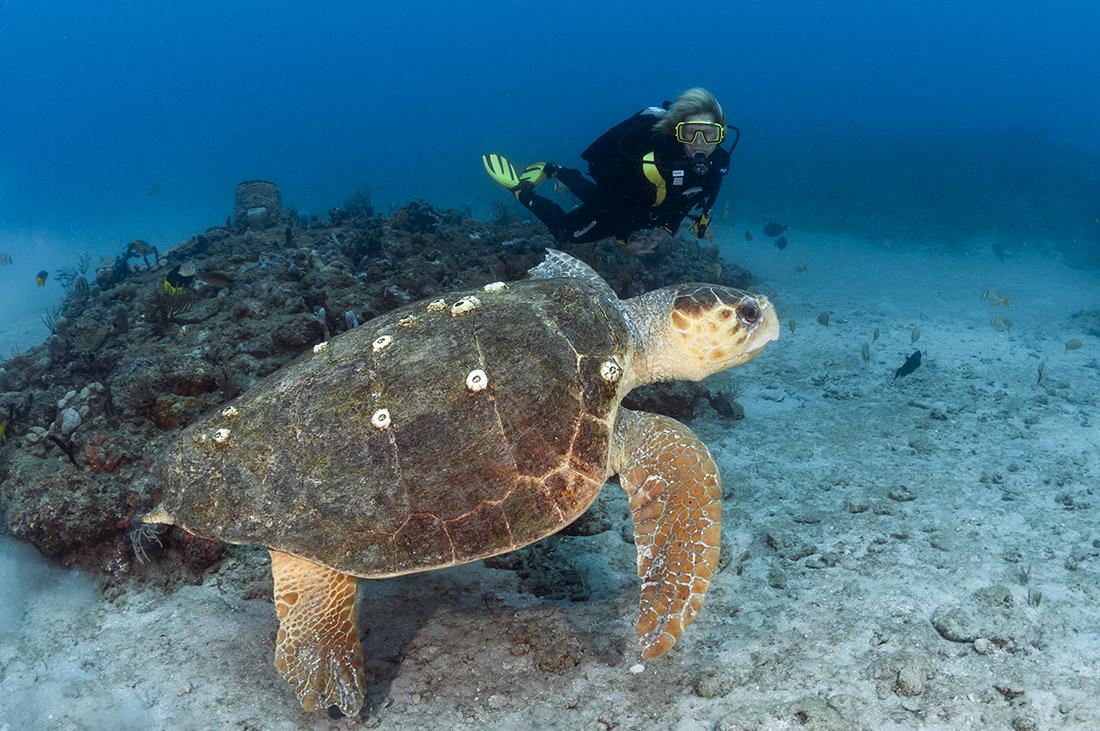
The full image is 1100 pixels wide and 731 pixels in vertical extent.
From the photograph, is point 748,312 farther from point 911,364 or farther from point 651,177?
point 911,364

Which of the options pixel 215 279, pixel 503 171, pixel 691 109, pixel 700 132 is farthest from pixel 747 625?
pixel 503 171

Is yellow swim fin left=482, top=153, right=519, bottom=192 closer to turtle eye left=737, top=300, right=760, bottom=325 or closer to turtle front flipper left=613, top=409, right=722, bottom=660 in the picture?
turtle eye left=737, top=300, right=760, bottom=325

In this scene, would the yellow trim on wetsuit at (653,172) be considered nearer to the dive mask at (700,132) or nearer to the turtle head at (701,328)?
the dive mask at (700,132)

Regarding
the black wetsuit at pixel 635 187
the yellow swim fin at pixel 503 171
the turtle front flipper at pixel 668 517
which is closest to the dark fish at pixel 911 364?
the black wetsuit at pixel 635 187

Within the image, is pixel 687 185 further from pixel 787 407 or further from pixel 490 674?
pixel 490 674

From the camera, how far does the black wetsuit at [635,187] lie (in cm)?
784

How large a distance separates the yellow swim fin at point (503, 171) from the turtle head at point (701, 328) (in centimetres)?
741

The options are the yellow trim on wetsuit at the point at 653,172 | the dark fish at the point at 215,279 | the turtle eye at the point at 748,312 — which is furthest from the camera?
the dark fish at the point at 215,279

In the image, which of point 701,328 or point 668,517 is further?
point 701,328

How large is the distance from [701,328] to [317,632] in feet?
10.2

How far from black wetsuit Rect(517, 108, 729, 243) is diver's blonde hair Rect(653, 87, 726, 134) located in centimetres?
18

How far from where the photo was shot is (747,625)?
11.7 ft

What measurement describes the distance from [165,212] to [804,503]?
5532 centimetres

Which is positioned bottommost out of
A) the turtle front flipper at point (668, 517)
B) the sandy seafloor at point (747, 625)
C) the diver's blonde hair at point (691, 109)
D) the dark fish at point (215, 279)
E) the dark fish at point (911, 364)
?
the dark fish at point (911, 364)
